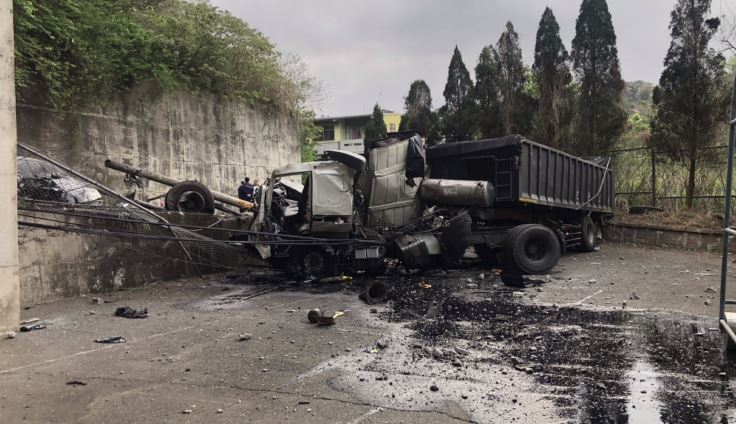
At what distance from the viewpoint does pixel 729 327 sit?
4.22 metres

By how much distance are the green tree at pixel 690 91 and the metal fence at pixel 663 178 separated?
203 millimetres

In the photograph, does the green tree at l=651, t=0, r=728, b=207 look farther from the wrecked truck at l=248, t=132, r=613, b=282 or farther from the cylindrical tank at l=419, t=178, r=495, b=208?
the cylindrical tank at l=419, t=178, r=495, b=208

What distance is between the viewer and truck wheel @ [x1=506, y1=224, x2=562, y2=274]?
900cm

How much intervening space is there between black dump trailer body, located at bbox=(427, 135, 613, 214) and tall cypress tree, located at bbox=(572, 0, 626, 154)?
3.96 meters

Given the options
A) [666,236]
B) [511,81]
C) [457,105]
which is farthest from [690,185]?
[457,105]

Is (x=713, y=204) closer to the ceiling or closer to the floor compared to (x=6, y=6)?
closer to the floor

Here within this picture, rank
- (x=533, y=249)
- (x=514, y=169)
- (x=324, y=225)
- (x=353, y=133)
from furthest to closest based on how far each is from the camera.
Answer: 1. (x=353, y=133)
2. (x=514, y=169)
3. (x=533, y=249)
4. (x=324, y=225)

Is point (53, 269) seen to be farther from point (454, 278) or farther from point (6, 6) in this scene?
point (454, 278)

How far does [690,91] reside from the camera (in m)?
13.1

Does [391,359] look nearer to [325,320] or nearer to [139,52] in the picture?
[325,320]

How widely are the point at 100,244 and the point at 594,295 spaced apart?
7650 mm

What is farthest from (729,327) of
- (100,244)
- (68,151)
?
(68,151)

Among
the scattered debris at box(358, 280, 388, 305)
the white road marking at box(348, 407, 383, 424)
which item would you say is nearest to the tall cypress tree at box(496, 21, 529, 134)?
the scattered debris at box(358, 280, 388, 305)

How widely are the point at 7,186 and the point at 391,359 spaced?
4.49m
